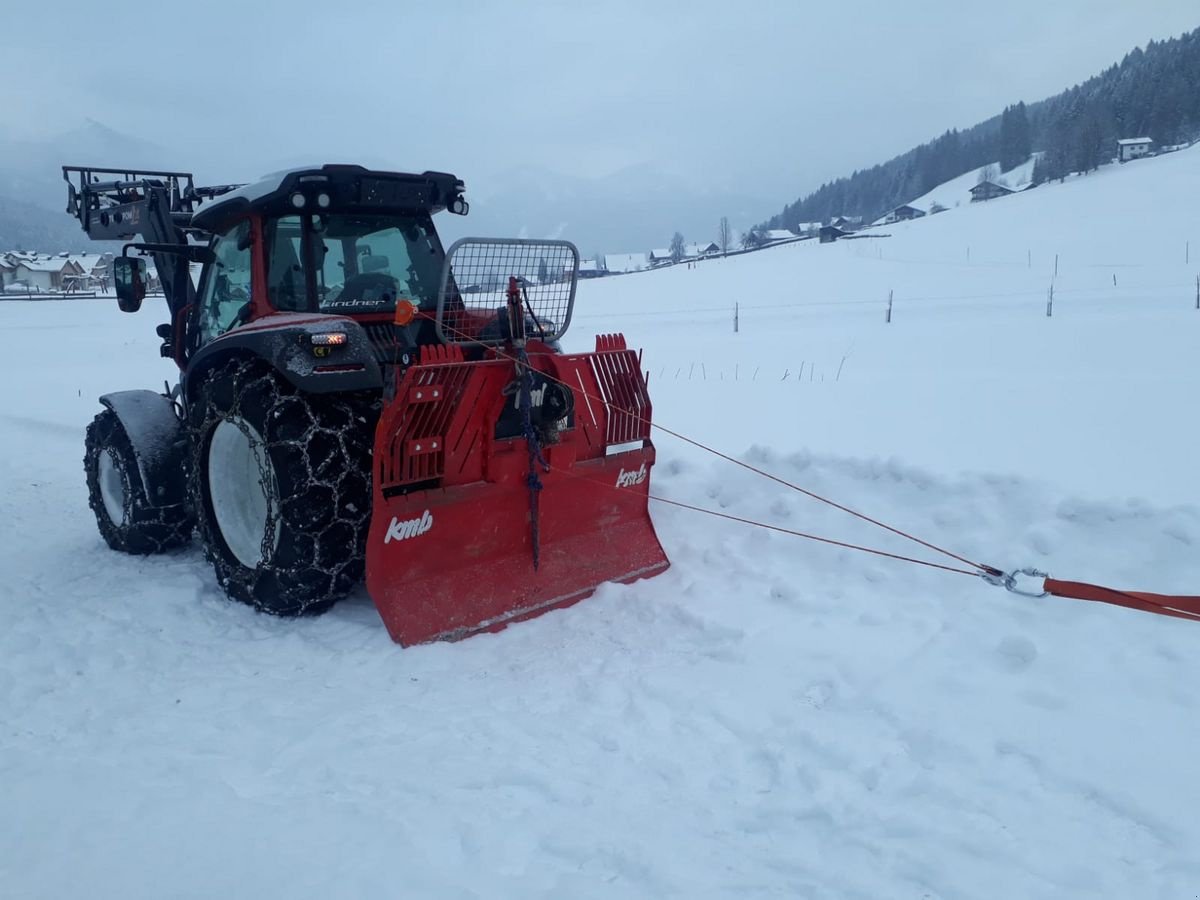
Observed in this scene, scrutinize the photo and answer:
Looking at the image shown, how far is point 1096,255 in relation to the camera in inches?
1350

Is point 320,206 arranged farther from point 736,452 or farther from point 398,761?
point 736,452

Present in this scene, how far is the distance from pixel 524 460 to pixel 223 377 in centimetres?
158

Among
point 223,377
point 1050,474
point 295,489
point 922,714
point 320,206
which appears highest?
point 320,206

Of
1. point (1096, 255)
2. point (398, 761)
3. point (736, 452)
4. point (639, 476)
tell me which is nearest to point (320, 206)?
point (639, 476)

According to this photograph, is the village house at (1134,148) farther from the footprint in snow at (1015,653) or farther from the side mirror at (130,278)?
the side mirror at (130,278)

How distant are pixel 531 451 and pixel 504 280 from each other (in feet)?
2.78

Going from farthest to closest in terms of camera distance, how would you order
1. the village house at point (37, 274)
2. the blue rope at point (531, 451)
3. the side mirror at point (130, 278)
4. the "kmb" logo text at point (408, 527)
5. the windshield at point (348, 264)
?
the village house at point (37, 274), the side mirror at point (130, 278), the windshield at point (348, 264), the blue rope at point (531, 451), the "kmb" logo text at point (408, 527)

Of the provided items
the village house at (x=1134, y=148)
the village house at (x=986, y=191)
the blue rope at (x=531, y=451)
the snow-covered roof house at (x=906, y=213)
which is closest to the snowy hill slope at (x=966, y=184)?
the snow-covered roof house at (x=906, y=213)

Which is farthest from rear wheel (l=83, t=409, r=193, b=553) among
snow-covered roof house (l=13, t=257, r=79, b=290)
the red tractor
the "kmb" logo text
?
snow-covered roof house (l=13, t=257, r=79, b=290)

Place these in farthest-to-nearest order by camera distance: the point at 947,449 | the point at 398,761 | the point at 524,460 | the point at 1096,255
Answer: the point at 1096,255 → the point at 947,449 → the point at 524,460 → the point at 398,761

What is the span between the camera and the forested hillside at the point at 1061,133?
252 ft

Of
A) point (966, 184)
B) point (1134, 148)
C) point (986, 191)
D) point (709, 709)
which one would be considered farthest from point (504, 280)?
point (966, 184)

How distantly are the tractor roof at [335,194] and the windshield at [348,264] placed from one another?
9 cm

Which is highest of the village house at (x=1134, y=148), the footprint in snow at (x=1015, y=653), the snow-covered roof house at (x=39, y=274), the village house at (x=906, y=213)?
the village house at (x=1134, y=148)
